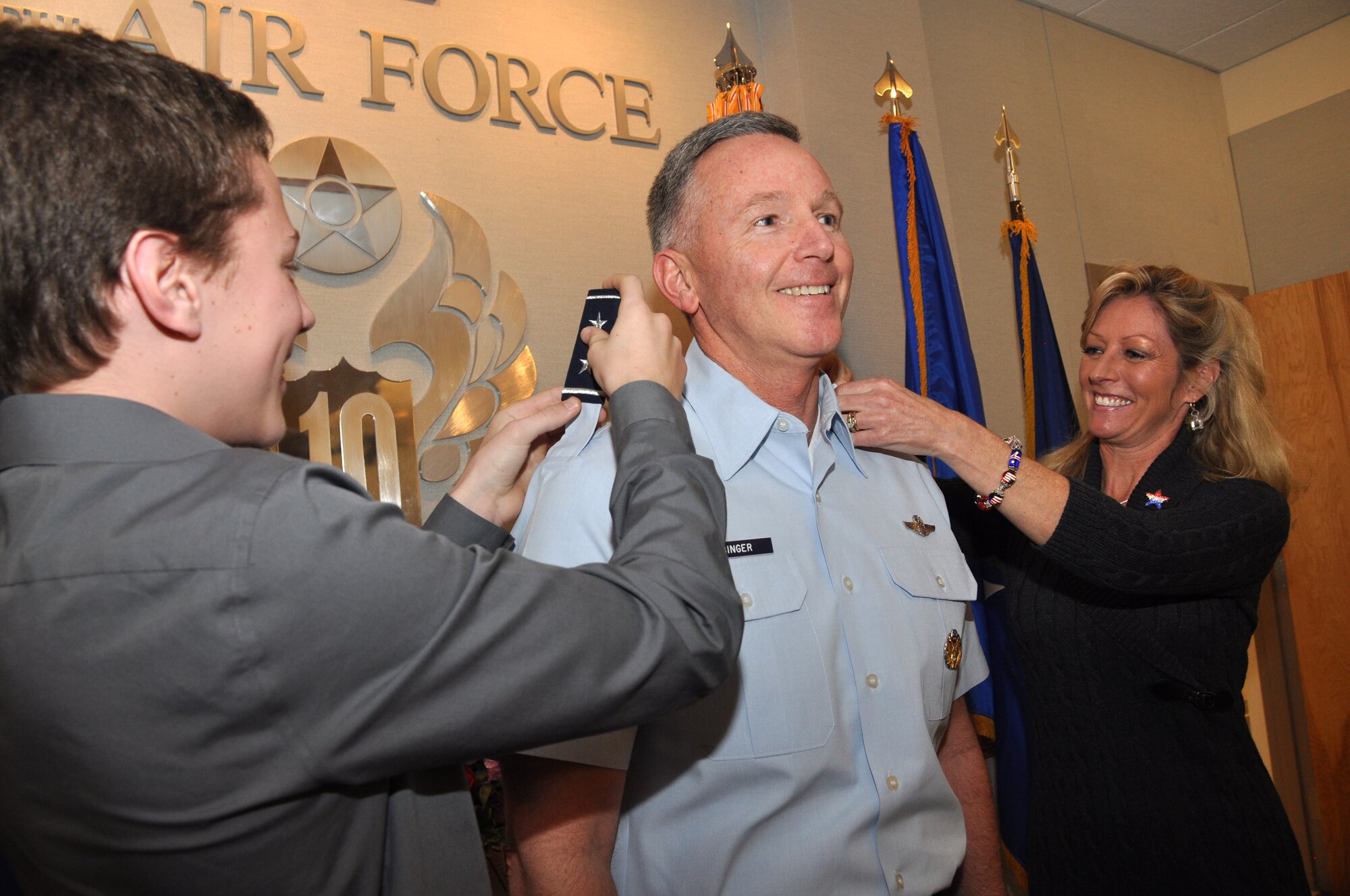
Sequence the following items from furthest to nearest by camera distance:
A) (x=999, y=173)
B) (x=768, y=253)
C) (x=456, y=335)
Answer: (x=999, y=173) < (x=456, y=335) < (x=768, y=253)

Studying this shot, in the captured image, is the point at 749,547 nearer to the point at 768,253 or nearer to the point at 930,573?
the point at 930,573

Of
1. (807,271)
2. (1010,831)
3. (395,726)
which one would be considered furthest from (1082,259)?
(395,726)

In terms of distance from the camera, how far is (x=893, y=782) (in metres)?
1.37

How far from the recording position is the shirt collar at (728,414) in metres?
1.52

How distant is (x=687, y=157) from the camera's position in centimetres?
169

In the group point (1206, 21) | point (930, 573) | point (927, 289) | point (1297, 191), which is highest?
point (1206, 21)

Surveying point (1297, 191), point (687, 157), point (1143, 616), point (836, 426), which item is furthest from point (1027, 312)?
point (1297, 191)

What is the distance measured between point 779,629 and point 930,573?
37 cm

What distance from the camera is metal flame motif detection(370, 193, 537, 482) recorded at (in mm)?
2389

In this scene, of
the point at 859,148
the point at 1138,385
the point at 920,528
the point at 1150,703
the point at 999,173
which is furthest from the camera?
the point at 999,173

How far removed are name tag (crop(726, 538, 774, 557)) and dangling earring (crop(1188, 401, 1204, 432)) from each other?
145 cm

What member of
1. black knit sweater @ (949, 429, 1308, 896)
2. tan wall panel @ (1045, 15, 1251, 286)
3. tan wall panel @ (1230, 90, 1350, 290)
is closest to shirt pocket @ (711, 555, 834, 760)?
black knit sweater @ (949, 429, 1308, 896)

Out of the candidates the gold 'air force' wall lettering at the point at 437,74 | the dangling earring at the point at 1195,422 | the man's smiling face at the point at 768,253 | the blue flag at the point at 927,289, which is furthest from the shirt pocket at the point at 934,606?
the gold 'air force' wall lettering at the point at 437,74

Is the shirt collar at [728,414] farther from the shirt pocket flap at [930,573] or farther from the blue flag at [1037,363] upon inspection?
the blue flag at [1037,363]
